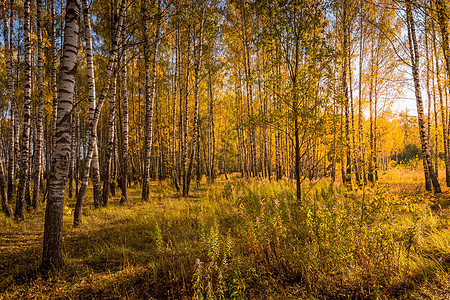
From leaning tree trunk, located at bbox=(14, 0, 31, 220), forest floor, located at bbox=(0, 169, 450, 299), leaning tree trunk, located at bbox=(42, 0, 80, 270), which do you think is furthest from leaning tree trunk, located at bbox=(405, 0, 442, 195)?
leaning tree trunk, located at bbox=(14, 0, 31, 220)

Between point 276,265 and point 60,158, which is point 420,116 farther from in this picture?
point 60,158

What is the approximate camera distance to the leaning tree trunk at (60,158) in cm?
323

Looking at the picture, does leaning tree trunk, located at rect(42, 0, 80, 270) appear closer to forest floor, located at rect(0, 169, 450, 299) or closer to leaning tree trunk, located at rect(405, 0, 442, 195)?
forest floor, located at rect(0, 169, 450, 299)

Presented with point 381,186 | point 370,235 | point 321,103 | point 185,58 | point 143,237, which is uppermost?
point 185,58

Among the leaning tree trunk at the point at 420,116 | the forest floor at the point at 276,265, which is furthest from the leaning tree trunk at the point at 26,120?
the leaning tree trunk at the point at 420,116

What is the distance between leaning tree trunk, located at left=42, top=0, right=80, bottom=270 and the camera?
323cm

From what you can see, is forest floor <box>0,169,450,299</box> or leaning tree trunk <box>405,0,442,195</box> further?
leaning tree trunk <box>405,0,442,195</box>

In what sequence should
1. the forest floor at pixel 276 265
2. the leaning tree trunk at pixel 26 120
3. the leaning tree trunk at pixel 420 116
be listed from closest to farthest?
the forest floor at pixel 276 265 → the leaning tree trunk at pixel 26 120 → the leaning tree trunk at pixel 420 116

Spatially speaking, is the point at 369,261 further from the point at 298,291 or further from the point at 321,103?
the point at 321,103

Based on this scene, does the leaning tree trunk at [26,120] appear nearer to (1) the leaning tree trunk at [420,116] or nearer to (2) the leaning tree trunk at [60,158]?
(2) the leaning tree trunk at [60,158]

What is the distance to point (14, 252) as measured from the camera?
3957 mm

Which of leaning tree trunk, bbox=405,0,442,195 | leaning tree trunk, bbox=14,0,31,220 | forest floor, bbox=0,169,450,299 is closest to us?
forest floor, bbox=0,169,450,299

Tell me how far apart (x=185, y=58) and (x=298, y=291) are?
14.6 metres

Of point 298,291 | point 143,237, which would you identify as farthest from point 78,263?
point 298,291
